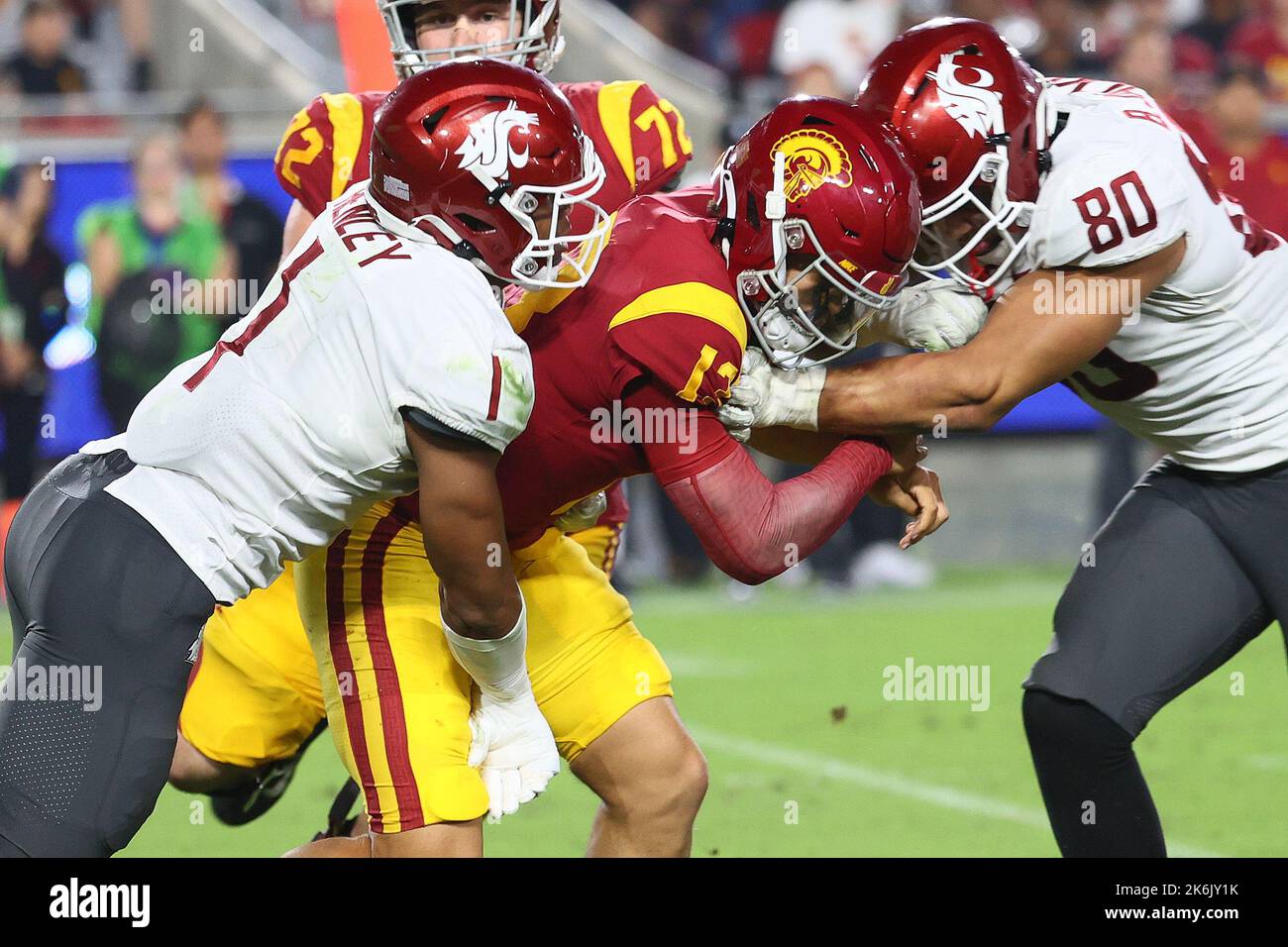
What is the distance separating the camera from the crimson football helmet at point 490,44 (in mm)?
3629

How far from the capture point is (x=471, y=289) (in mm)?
2852

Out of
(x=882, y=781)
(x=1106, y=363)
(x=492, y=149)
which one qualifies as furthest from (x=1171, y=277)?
(x=882, y=781)

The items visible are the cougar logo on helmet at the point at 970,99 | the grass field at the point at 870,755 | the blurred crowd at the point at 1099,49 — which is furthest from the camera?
the blurred crowd at the point at 1099,49

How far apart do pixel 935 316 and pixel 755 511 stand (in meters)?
0.59

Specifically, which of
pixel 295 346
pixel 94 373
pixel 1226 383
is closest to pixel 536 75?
pixel 295 346

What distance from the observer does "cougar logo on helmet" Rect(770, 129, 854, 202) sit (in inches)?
120

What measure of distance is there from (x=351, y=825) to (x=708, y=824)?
1232 millimetres

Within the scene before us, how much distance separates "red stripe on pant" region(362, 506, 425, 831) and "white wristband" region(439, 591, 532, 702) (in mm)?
117

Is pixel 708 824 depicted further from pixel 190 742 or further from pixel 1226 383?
pixel 1226 383

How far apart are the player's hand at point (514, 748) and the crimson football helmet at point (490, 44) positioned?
133 centimetres

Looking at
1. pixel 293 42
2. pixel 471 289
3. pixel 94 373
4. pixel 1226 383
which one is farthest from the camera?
pixel 293 42
